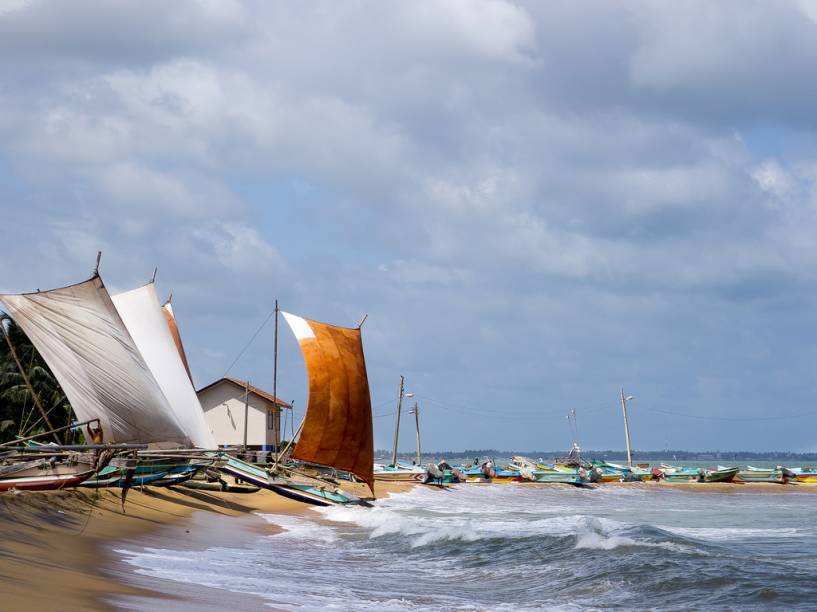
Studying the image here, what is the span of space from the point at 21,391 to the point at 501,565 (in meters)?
27.7

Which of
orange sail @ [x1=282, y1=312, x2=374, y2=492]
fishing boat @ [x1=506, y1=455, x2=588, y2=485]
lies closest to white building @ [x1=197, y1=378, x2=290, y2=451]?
fishing boat @ [x1=506, y1=455, x2=588, y2=485]

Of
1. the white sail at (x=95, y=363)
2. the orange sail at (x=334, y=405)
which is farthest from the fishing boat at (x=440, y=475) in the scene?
the white sail at (x=95, y=363)

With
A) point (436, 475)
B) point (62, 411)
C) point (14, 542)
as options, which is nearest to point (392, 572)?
point (14, 542)

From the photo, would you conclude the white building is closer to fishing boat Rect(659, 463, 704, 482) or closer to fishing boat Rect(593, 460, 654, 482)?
fishing boat Rect(593, 460, 654, 482)

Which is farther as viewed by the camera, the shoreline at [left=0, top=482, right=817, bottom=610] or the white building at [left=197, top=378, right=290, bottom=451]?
the white building at [left=197, top=378, right=290, bottom=451]

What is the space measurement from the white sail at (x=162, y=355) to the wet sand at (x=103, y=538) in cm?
268

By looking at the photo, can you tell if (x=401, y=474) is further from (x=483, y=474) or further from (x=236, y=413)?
(x=236, y=413)

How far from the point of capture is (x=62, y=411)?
43.8 meters

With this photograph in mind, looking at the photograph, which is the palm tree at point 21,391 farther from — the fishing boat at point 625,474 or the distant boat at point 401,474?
the fishing boat at point 625,474

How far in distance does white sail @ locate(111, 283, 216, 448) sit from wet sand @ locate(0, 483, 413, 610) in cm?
268

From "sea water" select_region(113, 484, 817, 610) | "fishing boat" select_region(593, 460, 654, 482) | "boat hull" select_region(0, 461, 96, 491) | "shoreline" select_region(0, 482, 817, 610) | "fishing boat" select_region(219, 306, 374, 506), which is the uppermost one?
"fishing boat" select_region(219, 306, 374, 506)

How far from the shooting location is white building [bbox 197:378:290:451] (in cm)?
6194

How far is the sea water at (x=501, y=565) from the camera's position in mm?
15922

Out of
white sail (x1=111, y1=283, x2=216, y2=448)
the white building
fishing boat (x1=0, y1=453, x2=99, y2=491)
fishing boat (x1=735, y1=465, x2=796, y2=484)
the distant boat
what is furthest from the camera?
fishing boat (x1=735, y1=465, x2=796, y2=484)
